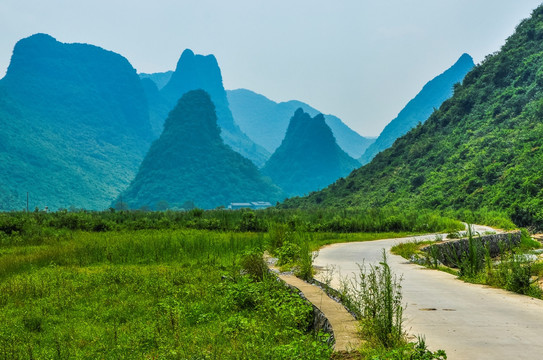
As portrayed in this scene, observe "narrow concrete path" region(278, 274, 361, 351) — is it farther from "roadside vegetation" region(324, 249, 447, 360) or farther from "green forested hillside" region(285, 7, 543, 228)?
"green forested hillside" region(285, 7, 543, 228)

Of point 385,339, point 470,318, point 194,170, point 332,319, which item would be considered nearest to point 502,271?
point 470,318

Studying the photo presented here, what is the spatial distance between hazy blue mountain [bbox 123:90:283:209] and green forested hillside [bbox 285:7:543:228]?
74.3 meters

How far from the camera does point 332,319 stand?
22.4 feet

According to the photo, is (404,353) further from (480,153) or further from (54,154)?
(54,154)

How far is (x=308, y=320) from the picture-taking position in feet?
25.3

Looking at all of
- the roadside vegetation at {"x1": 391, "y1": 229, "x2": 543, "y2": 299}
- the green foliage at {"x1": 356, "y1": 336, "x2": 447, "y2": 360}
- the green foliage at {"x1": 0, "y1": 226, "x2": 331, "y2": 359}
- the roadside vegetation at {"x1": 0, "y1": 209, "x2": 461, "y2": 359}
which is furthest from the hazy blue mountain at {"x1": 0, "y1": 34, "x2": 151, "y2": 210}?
the green foliage at {"x1": 356, "y1": 336, "x2": 447, "y2": 360}

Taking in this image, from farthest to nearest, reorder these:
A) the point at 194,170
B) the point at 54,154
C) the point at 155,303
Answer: the point at 194,170, the point at 54,154, the point at 155,303

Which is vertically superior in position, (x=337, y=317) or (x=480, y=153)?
(x=480, y=153)

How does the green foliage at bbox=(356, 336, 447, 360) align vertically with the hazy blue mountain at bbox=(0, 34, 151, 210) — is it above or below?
below

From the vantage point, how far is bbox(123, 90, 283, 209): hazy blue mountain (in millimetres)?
148375

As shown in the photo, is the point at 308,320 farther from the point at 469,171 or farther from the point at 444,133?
the point at 444,133

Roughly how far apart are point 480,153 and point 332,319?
49.9 m

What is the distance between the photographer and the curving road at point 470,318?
552cm

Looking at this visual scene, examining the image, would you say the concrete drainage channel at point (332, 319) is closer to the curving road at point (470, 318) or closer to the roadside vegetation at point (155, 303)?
the roadside vegetation at point (155, 303)
